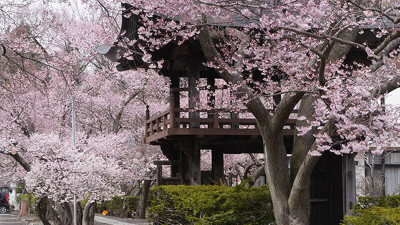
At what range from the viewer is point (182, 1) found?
9.51m

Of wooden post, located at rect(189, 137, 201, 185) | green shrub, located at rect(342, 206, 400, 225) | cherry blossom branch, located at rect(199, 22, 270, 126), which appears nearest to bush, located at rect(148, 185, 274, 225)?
cherry blossom branch, located at rect(199, 22, 270, 126)

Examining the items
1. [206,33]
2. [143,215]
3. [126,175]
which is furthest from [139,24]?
[143,215]

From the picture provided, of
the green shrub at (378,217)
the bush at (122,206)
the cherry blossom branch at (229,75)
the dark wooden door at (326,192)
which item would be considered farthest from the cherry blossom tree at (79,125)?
the green shrub at (378,217)

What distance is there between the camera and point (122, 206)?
31156 millimetres

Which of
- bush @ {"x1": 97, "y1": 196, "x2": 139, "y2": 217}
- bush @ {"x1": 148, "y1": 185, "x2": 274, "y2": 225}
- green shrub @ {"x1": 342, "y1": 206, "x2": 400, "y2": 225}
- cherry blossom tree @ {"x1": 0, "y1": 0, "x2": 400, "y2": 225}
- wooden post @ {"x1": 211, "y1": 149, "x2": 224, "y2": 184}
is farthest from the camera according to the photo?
bush @ {"x1": 97, "y1": 196, "x2": 139, "y2": 217}

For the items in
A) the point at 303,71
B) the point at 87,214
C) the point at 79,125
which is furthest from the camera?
the point at 79,125

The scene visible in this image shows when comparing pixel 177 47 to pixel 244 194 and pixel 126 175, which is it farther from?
pixel 126 175

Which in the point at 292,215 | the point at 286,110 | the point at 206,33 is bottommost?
the point at 292,215

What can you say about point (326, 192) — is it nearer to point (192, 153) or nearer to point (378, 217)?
point (192, 153)

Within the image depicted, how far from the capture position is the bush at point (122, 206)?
97.8 feet

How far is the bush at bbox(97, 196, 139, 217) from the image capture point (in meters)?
29.8

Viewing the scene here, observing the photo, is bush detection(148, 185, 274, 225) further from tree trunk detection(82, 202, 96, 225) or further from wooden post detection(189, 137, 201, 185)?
tree trunk detection(82, 202, 96, 225)

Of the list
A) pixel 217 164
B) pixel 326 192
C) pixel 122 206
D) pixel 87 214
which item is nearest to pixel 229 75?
pixel 326 192

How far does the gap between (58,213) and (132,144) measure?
4677mm
